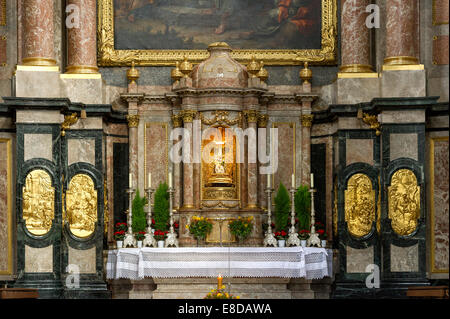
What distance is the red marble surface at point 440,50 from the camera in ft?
58.7

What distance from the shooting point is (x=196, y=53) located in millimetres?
19547

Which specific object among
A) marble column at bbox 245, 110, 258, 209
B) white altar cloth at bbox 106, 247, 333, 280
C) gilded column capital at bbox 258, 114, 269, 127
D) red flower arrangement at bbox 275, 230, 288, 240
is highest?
gilded column capital at bbox 258, 114, 269, 127

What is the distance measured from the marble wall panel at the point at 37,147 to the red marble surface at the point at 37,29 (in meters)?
1.61

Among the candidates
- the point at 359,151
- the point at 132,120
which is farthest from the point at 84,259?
the point at 359,151

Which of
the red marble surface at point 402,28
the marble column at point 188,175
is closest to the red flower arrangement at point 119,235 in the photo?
the marble column at point 188,175

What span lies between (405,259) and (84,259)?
5806 mm

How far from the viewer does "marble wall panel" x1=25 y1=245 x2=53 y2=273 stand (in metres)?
16.8

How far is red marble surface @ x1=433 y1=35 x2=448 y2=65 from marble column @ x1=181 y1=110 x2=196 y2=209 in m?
4.76

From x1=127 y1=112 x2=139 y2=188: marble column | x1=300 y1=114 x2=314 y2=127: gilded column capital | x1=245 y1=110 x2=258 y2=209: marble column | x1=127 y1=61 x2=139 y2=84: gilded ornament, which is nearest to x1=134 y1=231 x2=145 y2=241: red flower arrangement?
x1=127 y1=112 x2=139 y2=188: marble column

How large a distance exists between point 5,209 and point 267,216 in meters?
5.08

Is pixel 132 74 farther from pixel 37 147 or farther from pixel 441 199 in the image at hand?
pixel 441 199

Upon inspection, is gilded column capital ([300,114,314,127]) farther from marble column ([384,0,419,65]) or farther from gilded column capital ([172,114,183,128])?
gilded column capital ([172,114,183,128])

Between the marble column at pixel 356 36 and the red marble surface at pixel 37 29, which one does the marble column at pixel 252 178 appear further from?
the red marble surface at pixel 37 29
